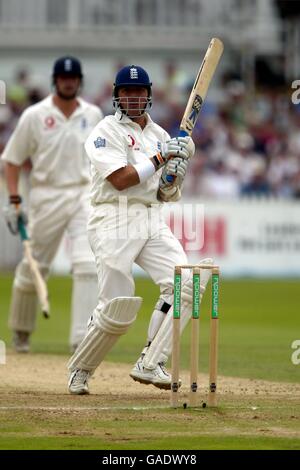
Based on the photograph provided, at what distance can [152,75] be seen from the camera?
83.6ft

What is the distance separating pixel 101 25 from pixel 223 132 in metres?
5.16

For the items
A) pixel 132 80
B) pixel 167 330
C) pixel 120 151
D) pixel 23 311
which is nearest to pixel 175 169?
A: pixel 120 151

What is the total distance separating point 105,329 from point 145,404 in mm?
507

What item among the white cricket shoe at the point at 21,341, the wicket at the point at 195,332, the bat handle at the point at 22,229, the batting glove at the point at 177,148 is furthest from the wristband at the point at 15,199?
the wicket at the point at 195,332

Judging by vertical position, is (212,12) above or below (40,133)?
above

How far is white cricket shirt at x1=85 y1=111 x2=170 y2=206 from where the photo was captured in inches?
288

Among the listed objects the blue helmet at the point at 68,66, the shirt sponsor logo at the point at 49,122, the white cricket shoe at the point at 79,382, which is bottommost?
the white cricket shoe at the point at 79,382

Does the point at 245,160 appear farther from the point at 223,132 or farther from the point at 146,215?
the point at 146,215

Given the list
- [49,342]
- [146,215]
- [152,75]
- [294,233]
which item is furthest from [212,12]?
[146,215]

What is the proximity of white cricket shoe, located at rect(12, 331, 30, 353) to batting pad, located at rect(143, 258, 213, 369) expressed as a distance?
3.27m

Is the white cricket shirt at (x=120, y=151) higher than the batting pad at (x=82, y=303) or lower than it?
higher

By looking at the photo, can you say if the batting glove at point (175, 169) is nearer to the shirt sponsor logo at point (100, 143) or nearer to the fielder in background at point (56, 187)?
the shirt sponsor logo at point (100, 143)

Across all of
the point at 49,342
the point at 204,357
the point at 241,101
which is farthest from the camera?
the point at 241,101

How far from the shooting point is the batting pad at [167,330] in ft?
23.7
